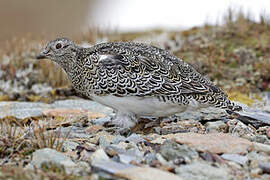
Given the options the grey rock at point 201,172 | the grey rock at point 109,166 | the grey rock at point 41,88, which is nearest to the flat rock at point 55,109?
the grey rock at point 41,88

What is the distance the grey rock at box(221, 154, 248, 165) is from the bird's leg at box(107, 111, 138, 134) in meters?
1.68

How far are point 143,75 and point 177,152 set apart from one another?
1.55 metres

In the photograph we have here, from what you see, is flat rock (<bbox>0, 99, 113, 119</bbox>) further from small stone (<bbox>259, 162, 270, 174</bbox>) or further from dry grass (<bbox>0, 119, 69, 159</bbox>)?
small stone (<bbox>259, 162, 270, 174</bbox>)

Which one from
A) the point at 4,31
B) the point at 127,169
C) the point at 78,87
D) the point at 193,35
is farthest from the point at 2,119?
the point at 4,31

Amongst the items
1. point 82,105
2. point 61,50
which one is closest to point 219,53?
point 82,105

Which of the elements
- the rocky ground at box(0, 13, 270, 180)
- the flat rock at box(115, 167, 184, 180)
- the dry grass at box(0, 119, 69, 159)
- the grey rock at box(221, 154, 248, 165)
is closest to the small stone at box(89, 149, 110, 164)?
the rocky ground at box(0, 13, 270, 180)

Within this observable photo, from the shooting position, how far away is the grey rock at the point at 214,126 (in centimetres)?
581

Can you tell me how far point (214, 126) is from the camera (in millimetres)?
5887

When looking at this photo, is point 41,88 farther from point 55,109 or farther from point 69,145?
point 69,145

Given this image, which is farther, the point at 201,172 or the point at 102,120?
the point at 102,120

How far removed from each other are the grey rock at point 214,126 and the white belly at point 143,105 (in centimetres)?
35

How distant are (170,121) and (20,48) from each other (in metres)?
5.04

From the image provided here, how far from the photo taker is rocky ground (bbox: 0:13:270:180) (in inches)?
164

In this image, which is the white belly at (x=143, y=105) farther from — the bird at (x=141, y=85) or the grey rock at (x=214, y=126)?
the grey rock at (x=214, y=126)
